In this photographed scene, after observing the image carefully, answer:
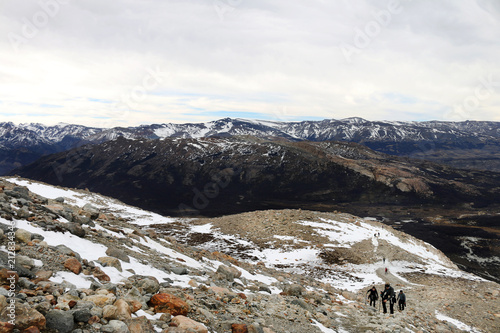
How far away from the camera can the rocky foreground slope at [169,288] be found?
578 cm

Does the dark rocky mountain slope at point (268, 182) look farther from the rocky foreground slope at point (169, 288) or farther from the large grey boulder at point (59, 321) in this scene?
the large grey boulder at point (59, 321)

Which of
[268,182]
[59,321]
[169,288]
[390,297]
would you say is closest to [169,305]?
[169,288]

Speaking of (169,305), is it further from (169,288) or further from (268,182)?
Result: (268,182)

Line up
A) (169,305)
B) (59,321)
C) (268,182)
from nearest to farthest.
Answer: (59,321)
(169,305)
(268,182)

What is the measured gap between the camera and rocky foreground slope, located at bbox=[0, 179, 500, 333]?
5.78 metres

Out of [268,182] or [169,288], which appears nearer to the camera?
[169,288]

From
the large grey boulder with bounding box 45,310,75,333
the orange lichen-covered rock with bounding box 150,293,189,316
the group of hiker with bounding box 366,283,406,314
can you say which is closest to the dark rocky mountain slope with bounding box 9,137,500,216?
the group of hiker with bounding box 366,283,406,314

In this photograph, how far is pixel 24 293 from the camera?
18.1ft

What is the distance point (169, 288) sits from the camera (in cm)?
871

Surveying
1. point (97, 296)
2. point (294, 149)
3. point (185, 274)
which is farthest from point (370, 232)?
point (294, 149)

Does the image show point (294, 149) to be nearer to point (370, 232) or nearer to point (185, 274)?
point (370, 232)

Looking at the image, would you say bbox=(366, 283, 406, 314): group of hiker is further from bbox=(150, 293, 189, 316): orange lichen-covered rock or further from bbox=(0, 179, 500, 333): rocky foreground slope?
bbox=(150, 293, 189, 316): orange lichen-covered rock

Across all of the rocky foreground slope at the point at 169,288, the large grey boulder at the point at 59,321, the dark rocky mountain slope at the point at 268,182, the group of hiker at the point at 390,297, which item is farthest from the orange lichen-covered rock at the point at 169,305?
the dark rocky mountain slope at the point at 268,182

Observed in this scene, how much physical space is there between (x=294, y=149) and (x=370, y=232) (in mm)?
154887
